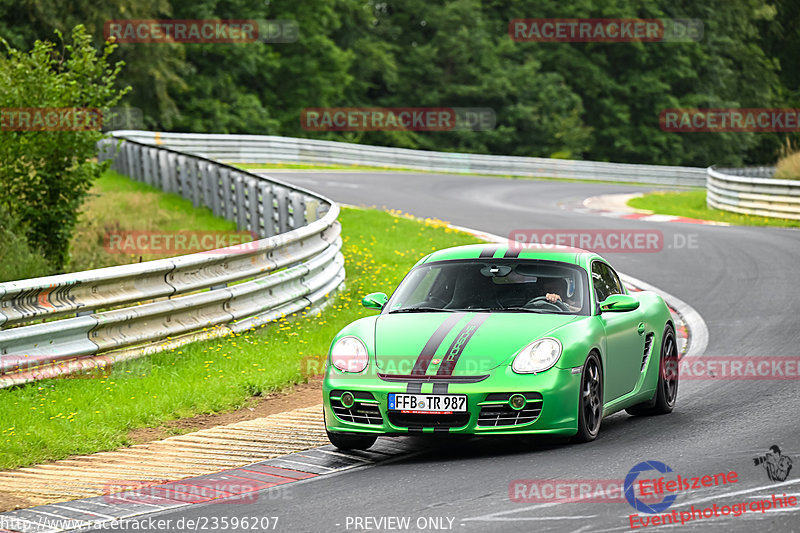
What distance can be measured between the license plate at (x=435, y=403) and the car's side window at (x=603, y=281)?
6.02 ft

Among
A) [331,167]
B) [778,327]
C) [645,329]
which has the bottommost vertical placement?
[331,167]

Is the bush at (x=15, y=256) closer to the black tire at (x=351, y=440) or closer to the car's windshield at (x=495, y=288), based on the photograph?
the car's windshield at (x=495, y=288)

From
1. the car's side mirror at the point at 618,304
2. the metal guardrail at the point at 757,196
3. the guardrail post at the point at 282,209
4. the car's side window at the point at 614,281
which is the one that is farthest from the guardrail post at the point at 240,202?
the car's side mirror at the point at 618,304

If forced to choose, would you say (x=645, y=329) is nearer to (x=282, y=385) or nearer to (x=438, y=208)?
(x=282, y=385)

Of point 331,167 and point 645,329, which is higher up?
point 645,329

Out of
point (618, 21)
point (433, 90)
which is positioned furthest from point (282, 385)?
point (618, 21)

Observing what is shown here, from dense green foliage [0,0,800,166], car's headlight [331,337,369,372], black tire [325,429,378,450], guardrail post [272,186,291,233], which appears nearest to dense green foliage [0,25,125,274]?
guardrail post [272,186,291,233]

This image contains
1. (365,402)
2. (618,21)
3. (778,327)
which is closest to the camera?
(365,402)

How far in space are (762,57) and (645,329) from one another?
70500 millimetres

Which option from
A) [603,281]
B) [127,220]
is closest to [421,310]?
[603,281]

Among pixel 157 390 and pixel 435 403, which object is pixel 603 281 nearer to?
pixel 435 403

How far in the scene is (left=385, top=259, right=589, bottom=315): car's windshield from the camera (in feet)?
27.7

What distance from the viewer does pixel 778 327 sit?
13.2 meters

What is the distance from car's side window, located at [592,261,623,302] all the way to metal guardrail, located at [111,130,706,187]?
95.0ft
